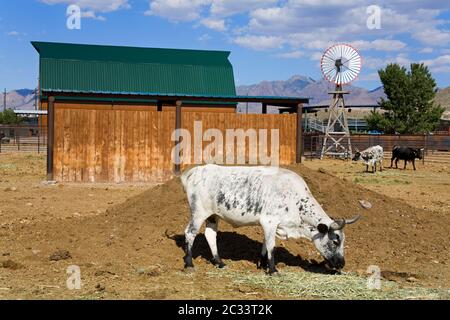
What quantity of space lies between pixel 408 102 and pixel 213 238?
58.4 meters

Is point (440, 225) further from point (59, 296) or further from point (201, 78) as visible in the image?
point (201, 78)

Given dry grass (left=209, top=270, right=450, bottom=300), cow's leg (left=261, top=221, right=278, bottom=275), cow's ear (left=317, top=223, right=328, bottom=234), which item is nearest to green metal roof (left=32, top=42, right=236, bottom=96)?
cow's leg (left=261, top=221, right=278, bottom=275)

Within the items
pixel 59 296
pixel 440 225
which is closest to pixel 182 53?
pixel 440 225

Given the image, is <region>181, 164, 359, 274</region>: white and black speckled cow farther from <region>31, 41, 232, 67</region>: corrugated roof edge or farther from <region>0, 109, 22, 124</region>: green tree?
<region>0, 109, 22, 124</region>: green tree

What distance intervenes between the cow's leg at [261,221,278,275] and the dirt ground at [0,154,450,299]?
8.1 inches

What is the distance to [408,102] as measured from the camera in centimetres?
6269

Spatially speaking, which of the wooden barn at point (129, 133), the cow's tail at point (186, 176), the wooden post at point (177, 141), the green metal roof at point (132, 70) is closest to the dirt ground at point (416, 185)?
the wooden barn at point (129, 133)

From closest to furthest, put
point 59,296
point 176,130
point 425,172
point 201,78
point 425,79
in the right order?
point 59,296, point 176,130, point 425,172, point 201,78, point 425,79

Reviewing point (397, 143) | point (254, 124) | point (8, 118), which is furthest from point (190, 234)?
point (8, 118)

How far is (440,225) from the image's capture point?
1206cm

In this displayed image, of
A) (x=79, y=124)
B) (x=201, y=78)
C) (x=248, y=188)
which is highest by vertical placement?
(x=201, y=78)

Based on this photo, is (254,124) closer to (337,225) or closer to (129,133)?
(129,133)

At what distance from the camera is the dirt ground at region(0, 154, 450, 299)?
7.55 metres

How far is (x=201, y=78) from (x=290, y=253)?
42.0m
